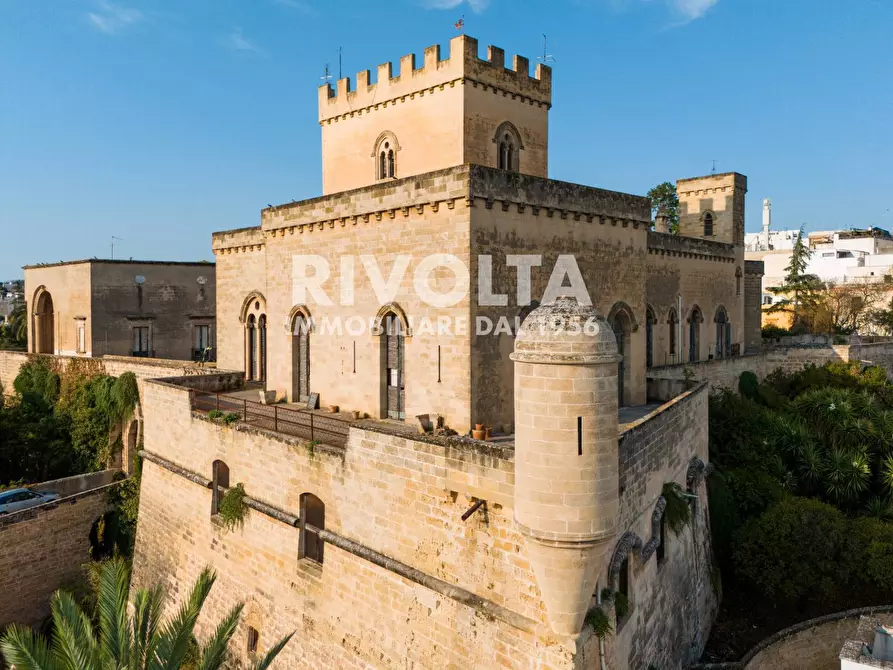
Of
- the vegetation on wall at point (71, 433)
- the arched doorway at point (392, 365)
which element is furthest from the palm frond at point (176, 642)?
the vegetation on wall at point (71, 433)

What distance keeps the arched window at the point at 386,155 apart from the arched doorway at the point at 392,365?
18.4 ft

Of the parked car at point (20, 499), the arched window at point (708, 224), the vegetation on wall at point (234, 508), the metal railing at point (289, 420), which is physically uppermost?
the arched window at point (708, 224)

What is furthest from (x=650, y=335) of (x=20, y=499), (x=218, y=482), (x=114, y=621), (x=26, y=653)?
(x=20, y=499)

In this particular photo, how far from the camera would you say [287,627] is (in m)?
11.3

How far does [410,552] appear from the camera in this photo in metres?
9.34

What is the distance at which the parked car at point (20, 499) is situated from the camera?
18.1 m

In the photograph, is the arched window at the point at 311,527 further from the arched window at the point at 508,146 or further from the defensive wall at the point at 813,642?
the arched window at the point at 508,146

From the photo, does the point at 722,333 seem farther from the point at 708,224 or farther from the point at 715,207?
the point at 715,207

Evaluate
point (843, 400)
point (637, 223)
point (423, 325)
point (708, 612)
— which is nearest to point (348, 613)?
point (423, 325)

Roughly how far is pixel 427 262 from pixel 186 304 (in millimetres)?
18333

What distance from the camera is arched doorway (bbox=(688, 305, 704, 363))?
2364 centimetres

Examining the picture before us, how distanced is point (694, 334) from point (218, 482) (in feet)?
58.8

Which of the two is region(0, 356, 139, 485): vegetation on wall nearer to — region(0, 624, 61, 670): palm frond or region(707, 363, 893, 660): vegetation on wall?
region(0, 624, 61, 670): palm frond

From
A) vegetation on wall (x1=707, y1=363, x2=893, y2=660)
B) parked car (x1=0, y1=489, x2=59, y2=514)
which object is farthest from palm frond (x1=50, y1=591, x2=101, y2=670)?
vegetation on wall (x1=707, y1=363, x2=893, y2=660)
